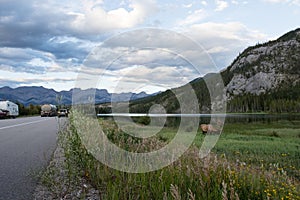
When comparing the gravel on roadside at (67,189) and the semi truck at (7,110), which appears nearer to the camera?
the gravel on roadside at (67,189)

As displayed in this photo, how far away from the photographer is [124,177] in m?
5.69

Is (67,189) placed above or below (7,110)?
below

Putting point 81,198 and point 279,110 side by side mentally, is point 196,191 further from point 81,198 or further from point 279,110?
point 279,110

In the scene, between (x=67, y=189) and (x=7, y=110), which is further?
(x=7, y=110)

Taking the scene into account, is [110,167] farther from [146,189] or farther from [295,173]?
[295,173]

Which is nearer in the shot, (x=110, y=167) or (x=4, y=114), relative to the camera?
(x=110, y=167)

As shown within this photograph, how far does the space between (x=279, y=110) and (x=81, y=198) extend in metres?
148

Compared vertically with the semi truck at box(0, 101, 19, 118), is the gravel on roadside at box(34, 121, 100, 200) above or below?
below

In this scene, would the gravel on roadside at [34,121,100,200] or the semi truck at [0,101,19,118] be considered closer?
the gravel on roadside at [34,121,100,200]

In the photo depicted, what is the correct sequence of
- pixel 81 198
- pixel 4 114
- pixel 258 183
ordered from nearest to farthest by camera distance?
pixel 81 198 < pixel 258 183 < pixel 4 114

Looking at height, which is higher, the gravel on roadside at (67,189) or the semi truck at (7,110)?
the semi truck at (7,110)

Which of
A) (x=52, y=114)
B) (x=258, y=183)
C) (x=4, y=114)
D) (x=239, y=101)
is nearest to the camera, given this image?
(x=258, y=183)

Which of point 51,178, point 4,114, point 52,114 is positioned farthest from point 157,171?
point 52,114

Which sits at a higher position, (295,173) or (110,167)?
(110,167)
